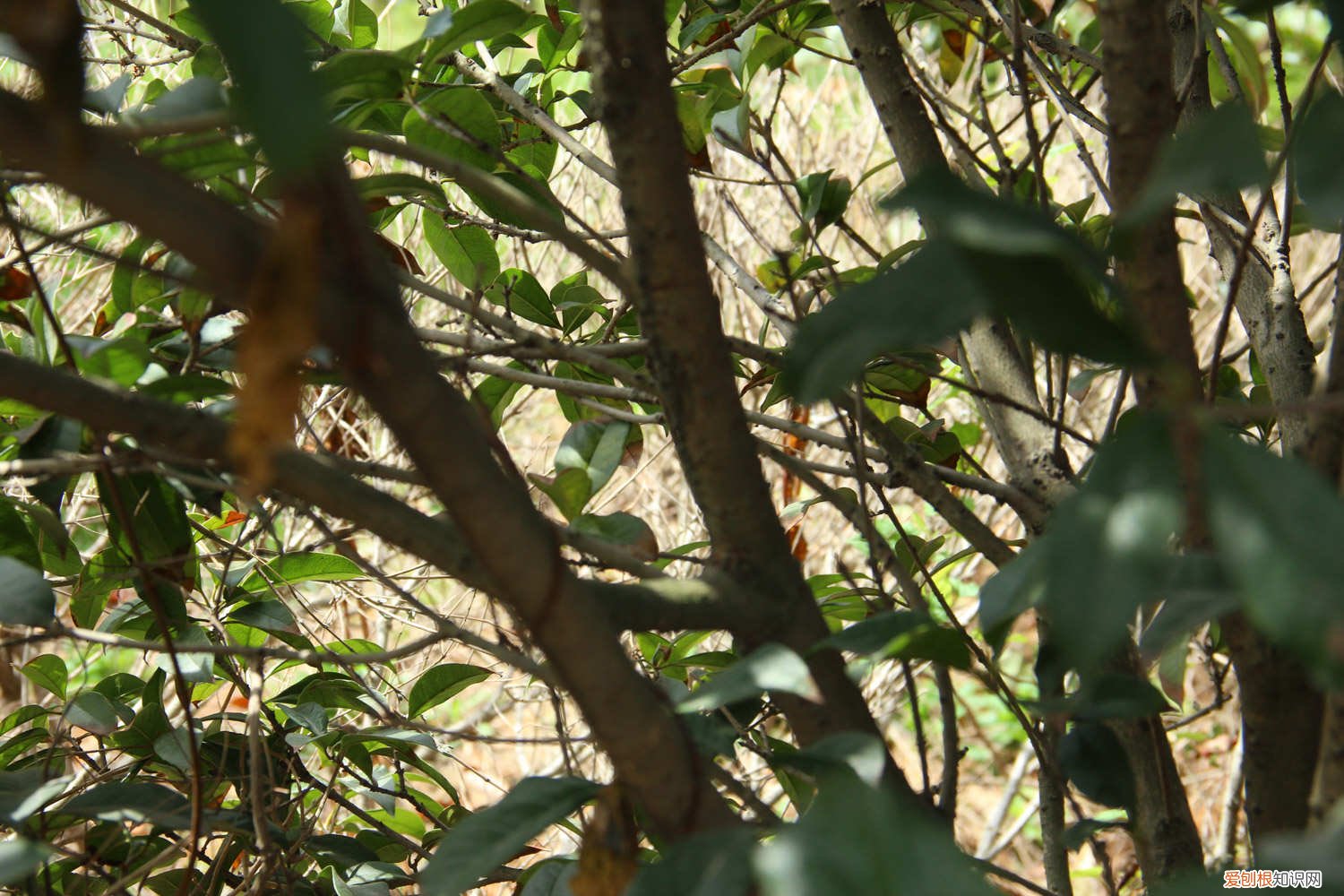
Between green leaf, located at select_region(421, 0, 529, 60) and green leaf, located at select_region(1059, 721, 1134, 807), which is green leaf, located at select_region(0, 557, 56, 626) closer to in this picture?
green leaf, located at select_region(421, 0, 529, 60)

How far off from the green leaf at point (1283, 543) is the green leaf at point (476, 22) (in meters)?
0.49

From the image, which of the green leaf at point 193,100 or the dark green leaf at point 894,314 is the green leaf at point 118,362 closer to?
the green leaf at point 193,100

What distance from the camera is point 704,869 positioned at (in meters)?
0.36

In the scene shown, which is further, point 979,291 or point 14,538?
point 14,538

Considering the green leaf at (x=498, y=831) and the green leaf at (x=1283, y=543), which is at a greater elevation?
the green leaf at (x=1283, y=543)

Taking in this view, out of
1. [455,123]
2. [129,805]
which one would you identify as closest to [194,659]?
[129,805]

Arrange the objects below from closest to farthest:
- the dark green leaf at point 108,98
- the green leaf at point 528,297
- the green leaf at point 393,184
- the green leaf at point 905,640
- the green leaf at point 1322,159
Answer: the green leaf at point 1322,159
the green leaf at point 905,640
the green leaf at point 393,184
the dark green leaf at point 108,98
the green leaf at point 528,297

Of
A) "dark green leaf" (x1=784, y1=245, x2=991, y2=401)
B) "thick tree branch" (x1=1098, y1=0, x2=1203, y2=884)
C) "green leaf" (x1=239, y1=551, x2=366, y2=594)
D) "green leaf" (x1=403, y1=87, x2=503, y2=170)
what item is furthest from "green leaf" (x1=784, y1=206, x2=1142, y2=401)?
"green leaf" (x1=239, y1=551, x2=366, y2=594)

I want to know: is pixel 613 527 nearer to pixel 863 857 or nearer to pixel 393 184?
pixel 393 184

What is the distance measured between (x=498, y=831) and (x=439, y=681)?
490 millimetres

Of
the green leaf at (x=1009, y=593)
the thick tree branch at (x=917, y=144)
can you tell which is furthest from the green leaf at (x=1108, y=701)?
the thick tree branch at (x=917, y=144)

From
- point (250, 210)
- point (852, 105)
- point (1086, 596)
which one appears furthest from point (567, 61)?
point (852, 105)

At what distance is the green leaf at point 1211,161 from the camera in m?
0.28

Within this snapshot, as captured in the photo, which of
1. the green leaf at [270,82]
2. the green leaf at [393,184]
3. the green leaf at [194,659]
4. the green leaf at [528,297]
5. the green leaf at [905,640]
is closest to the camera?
the green leaf at [270,82]
